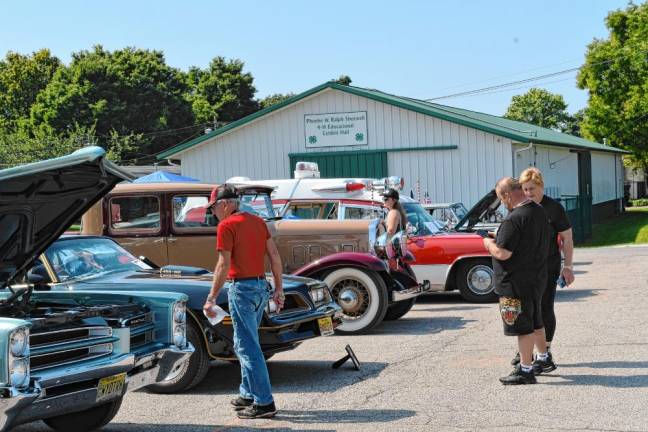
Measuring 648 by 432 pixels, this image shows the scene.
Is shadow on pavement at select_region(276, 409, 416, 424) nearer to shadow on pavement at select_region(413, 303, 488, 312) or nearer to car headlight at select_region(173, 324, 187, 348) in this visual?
car headlight at select_region(173, 324, 187, 348)

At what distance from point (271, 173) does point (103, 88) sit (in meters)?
32.5

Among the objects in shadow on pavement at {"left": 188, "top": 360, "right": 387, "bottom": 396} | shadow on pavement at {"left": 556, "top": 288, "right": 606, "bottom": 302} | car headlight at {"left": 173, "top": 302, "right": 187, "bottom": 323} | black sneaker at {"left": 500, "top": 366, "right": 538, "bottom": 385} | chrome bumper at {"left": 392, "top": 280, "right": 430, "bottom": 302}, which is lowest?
shadow on pavement at {"left": 188, "top": 360, "right": 387, "bottom": 396}

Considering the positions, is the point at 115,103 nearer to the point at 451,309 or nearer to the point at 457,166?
the point at 457,166

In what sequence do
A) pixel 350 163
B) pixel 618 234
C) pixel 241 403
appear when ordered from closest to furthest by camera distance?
pixel 241 403
pixel 350 163
pixel 618 234

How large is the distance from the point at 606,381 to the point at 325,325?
2.58 metres

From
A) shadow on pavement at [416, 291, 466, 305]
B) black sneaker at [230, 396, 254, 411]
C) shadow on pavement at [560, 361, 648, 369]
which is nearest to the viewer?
black sneaker at [230, 396, 254, 411]

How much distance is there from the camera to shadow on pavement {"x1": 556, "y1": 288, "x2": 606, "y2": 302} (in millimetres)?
14086

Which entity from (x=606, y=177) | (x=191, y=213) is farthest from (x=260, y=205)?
(x=606, y=177)

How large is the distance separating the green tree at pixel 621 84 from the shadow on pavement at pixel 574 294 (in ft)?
107

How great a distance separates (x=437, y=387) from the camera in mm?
7855

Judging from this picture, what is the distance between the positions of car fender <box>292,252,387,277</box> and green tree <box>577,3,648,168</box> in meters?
37.5

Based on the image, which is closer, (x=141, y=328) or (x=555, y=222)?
(x=141, y=328)

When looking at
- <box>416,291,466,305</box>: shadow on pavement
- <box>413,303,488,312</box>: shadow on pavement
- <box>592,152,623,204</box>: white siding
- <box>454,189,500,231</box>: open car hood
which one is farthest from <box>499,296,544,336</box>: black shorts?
<box>592,152,623,204</box>: white siding

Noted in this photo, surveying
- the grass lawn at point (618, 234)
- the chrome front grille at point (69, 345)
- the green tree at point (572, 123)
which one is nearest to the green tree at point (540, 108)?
the green tree at point (572, 123)
